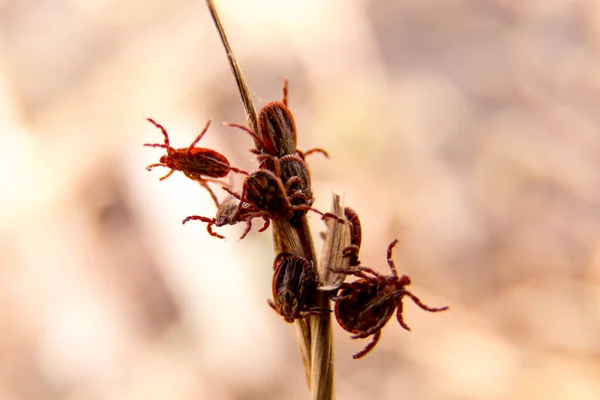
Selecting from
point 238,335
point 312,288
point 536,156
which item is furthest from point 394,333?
point 312,288

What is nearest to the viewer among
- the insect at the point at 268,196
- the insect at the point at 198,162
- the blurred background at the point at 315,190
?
the insect at the point at 268,196

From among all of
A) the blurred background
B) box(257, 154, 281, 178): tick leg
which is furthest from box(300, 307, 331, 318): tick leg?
the blurred background

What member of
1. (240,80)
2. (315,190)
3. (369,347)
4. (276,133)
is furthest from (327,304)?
(315,190)

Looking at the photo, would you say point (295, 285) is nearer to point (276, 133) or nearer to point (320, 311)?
point (320, 311)

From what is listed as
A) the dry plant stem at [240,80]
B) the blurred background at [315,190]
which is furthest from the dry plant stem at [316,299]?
the blurred background at [315,190]

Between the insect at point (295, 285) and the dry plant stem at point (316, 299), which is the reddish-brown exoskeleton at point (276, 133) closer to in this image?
the dry plant stem at point (316, 299)
